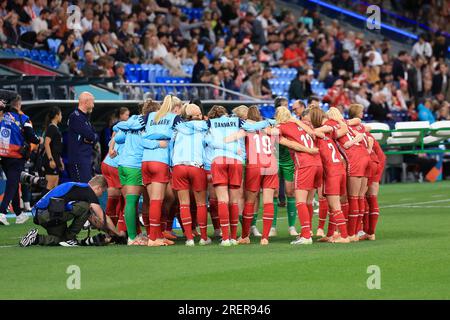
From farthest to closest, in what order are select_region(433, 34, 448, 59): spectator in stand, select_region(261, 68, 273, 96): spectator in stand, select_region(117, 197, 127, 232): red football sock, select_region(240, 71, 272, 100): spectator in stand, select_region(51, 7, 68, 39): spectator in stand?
select_region(433, 34, 448, 59): spectator in stand < select_region(261, 68, 273, 96): spectator in stand < select_region(240, 71, 272, 100): spectator in stand < select_region(51, 7, 68, 39): spectator in stand < select_region(117, 197, 127, 232): red football sock

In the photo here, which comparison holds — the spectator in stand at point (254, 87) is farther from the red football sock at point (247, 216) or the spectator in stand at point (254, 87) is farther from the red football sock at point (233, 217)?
the red football sock at point (233, 217)

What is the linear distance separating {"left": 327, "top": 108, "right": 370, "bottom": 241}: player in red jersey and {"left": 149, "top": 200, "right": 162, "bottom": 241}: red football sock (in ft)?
8.68

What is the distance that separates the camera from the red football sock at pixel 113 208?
1720cm

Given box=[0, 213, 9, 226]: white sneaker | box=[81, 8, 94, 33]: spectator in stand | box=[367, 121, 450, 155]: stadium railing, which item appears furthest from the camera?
box=[81, 8, 94, 33]: spectator in stand

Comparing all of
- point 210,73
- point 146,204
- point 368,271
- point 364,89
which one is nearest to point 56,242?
point 146,204

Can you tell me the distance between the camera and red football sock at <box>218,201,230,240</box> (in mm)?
15727

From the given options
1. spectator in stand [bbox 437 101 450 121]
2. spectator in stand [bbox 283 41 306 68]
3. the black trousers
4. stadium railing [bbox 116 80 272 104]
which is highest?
spectator in stand [bbox 283 41 306 68]

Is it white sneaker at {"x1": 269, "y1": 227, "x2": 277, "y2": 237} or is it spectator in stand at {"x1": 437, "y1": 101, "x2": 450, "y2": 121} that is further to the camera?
Answer: spectator in stand at {"x1": 437, "y1": 101, "x2": 450, "y2": 121}

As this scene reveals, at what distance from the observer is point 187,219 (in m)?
15.9

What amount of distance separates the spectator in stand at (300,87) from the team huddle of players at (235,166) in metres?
14.6

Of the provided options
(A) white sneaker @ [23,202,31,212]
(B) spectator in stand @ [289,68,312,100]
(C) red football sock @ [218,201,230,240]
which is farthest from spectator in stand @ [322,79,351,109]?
(C) red football sock @ [218,201,230,240]

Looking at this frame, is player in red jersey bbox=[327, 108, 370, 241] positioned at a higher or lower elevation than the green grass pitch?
higher

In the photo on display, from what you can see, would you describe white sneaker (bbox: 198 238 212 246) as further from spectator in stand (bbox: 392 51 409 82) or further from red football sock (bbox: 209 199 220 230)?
spectator in stand (bbox: 392 51 409 82)
